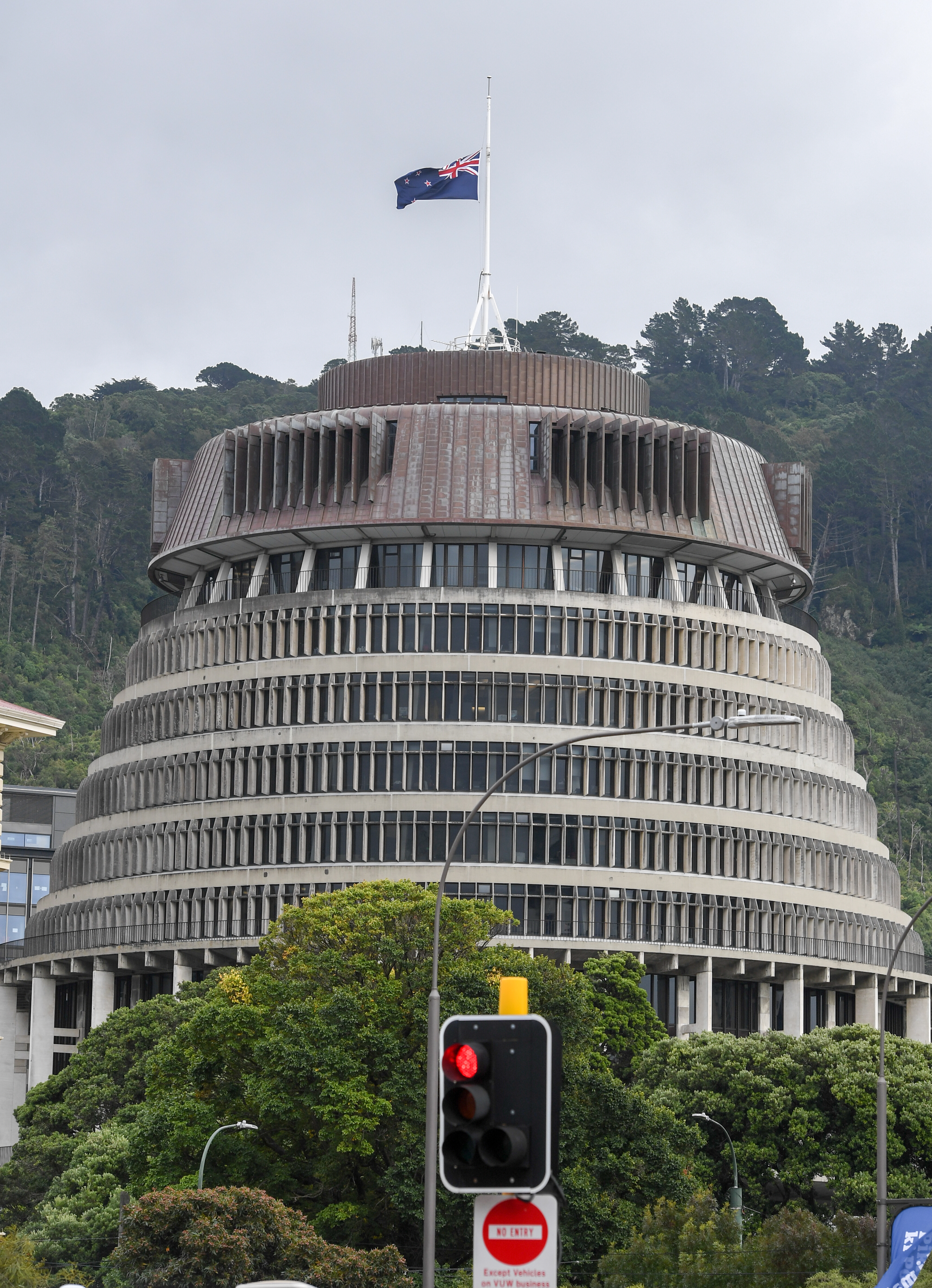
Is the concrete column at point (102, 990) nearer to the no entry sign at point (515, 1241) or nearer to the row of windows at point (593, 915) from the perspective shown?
the row of windows at point (593, 915)

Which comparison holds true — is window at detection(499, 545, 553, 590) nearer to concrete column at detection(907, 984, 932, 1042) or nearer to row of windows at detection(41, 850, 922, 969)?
row of windows at detection(41, 850, 922, 969)

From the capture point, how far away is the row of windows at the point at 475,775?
107 m

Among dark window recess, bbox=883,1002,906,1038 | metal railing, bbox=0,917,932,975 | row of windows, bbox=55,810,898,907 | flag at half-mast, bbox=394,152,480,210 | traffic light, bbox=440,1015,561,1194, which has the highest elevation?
flag at half-mast, bbox=394,152,480,210

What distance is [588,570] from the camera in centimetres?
11256

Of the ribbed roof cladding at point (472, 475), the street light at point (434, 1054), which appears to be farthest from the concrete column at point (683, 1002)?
the street light at point (434, 1054)

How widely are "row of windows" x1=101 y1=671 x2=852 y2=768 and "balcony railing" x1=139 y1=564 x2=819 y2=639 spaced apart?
466cm

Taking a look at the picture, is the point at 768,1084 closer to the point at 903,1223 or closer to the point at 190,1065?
the point at 190,1065

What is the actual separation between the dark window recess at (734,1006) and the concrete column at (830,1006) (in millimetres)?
4546

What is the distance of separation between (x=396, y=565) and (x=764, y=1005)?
95.4ft

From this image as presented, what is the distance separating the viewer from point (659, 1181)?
2387 inches

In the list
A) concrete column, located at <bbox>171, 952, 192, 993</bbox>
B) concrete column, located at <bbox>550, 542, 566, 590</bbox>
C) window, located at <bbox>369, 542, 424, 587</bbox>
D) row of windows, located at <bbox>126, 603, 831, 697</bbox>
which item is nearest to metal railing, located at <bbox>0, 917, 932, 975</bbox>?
concrete column, located at <bbox>171, 952, 192, 993</bbox>

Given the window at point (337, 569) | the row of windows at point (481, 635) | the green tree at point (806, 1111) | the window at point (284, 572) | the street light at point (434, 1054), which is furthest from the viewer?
the window at point (284, 572)

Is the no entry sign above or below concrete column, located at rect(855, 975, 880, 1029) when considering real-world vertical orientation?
below

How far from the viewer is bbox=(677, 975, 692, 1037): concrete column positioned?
362ft
